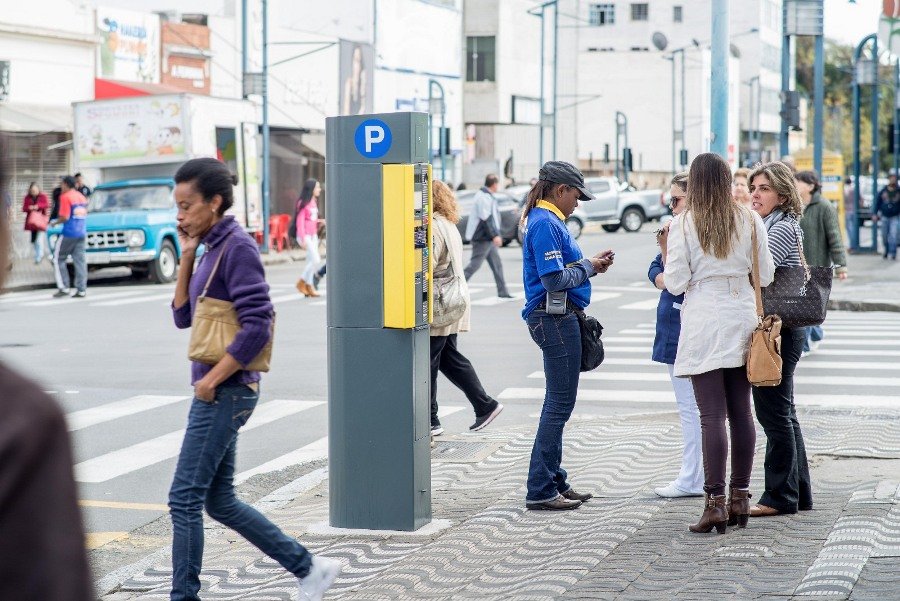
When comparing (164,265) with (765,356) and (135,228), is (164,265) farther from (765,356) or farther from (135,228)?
(765,356)

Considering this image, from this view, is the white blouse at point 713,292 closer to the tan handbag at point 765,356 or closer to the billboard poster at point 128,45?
the tan handbag at point 765,356

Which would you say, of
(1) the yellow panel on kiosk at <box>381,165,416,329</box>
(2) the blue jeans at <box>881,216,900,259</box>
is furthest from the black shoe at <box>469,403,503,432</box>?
(2) the blue jeans at <box>881,216,900,259</box>

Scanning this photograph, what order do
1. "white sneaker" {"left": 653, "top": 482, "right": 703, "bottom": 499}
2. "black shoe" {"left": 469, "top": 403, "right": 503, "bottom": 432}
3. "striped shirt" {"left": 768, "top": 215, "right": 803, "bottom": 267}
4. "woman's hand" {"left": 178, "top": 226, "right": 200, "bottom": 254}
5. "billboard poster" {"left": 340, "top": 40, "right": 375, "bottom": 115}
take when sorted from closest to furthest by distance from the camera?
"woman's hand" {"left": 178, "top": 226, "right": 200, "bottom": 254} < "striped shirt" {"left": 768, "top": 215, "right": 803, "bottom": 267} < "white sneaker" {"left": 653, "top": 482, "right": 703, "bottom": 499} < "black shoe" {"left": 469, "top": 403, "right": 503, "bottom": 432} < "billboard poster" {"left": 340, "top": 40, "right": 375, "bottom": 115}

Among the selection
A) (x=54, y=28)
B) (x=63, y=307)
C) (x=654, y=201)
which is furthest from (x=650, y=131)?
(x=63, y=307)

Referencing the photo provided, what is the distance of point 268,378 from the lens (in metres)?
12.8

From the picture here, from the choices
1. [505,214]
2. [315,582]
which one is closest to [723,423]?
[315,582]

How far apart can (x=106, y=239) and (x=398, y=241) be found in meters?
19.5

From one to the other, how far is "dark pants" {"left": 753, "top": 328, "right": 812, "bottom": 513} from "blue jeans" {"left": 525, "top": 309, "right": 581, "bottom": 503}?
900 mm

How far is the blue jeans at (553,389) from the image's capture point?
22.5ft

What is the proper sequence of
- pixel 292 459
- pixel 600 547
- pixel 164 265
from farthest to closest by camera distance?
pixel 164 265, pixel 292 459, pixel 600 547

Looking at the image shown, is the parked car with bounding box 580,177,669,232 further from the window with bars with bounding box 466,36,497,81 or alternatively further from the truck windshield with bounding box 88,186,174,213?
the truck windshield with bounding box 88,186,174,213

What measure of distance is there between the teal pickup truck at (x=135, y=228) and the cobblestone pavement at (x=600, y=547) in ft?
57.6

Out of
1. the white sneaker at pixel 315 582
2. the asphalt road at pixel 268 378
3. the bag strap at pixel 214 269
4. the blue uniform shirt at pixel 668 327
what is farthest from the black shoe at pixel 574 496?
the bag strap at pixel 214 269

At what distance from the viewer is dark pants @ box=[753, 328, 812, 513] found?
6.64 m
